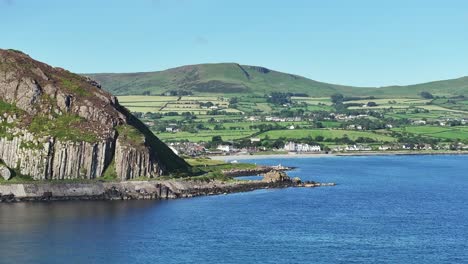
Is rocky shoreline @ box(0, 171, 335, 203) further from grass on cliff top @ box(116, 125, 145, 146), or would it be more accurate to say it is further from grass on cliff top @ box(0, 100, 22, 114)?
grass on cliff top @ box(0, 100, 22, 114)

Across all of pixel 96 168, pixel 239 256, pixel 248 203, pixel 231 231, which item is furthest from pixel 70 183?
pixel 239 256

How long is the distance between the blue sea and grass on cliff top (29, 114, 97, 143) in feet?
46.2

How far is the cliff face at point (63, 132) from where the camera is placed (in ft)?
449

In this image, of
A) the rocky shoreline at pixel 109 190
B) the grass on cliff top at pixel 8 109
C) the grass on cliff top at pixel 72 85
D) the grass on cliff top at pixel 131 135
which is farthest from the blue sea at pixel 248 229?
the grass on cliff top at pixel 72 85

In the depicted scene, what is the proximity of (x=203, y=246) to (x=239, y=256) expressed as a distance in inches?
264

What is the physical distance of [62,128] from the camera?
140m

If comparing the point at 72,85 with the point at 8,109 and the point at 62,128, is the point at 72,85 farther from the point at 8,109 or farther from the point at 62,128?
the point at 8,109

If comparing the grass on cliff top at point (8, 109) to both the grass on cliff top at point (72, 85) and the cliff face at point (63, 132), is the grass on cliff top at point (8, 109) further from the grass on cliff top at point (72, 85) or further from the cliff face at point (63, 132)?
the grass on cliff top at point (72, 85)

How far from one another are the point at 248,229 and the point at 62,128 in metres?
47.4

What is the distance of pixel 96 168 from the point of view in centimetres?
13875

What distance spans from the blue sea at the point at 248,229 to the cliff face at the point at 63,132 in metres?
10.4

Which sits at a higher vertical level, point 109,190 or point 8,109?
point 8,109

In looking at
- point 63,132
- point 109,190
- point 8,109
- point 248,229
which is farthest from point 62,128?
point 248,229

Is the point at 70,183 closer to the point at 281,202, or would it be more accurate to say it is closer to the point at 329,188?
the point at 281,202
